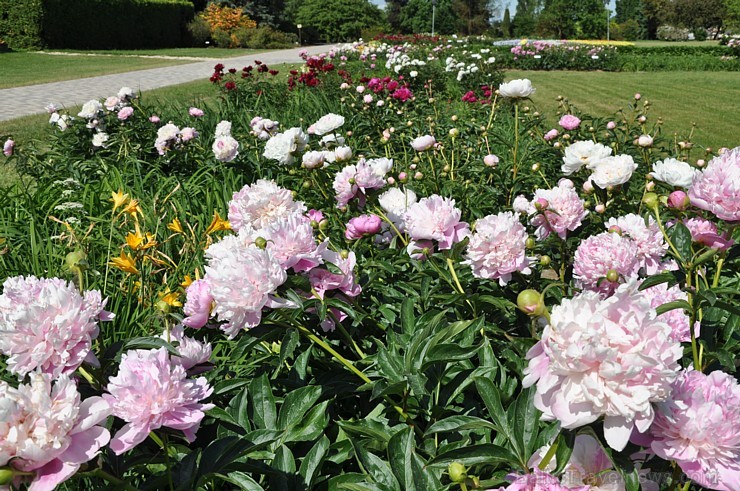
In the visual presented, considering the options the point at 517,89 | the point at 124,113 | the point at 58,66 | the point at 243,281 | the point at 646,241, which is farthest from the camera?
the point at 58,66

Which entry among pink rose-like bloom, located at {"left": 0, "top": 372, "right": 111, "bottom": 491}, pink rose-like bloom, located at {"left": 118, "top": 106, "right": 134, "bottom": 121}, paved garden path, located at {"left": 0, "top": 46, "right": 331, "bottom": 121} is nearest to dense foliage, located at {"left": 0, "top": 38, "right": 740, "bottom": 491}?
pink rose-like bloom, located at {"left": 0, "top": 372, "right": 111, "bottom": 491}

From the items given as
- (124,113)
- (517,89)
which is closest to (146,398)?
(517,89)

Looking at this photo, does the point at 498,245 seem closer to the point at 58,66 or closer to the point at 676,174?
the point at 676,174

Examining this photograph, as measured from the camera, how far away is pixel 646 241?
4.35ft

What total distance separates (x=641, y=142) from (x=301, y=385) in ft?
6.08

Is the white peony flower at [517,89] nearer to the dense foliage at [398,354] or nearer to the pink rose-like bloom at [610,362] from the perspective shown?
the dense foliage at [398,354]

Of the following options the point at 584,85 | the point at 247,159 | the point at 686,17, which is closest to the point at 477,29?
the point at 686,17

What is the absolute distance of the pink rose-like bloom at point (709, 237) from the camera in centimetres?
113

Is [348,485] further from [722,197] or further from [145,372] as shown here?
[722,197]

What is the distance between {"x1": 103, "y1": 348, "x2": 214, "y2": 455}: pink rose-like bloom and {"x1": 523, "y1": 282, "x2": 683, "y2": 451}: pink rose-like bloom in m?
0.49

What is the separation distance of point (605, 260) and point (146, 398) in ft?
2.98

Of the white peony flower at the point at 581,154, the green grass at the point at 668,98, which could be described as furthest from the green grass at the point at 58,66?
the white peony flower at the point at 581,154

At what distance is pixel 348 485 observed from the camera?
33.9 inches

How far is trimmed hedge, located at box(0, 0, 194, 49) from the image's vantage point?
18.3 meters
